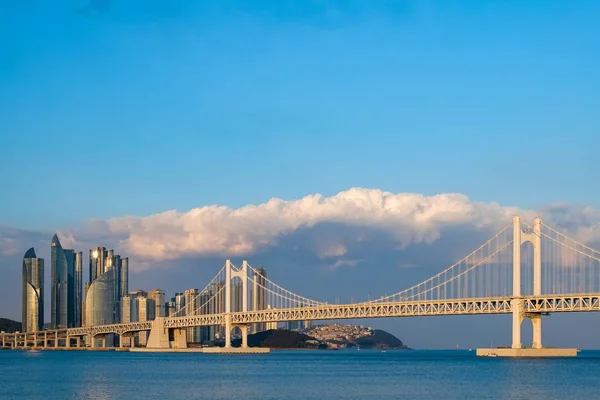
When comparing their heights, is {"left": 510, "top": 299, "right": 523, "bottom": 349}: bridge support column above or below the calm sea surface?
above

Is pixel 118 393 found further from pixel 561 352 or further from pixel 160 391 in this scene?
pixel 561 352

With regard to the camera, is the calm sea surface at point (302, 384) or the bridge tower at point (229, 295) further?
the bridge tower at point (229, 295)

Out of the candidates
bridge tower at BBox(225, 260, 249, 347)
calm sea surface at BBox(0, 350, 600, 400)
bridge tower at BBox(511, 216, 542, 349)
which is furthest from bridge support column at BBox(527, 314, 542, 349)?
bridge tower at BBox(225, 260, 249, 347)

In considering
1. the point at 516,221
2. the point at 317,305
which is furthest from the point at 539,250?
the point at 317,305

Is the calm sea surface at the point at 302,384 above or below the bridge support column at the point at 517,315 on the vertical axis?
below

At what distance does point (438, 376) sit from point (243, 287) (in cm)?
4792

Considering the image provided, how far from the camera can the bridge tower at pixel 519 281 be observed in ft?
232

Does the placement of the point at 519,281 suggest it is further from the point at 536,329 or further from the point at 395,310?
the point at 395,310

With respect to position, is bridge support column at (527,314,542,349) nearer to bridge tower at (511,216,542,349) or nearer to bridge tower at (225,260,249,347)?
→ bridge tower at (511,216,542,349)

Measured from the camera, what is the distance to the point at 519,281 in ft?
234

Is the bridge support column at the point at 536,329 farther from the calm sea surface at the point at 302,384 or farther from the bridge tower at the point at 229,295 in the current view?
the bridge tower at the point at 229,295

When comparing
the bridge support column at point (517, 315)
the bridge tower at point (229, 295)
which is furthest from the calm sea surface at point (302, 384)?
the bridge tower at point (229, 295)

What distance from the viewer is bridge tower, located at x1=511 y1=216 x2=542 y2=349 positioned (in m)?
70.8

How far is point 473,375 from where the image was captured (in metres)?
56.7
